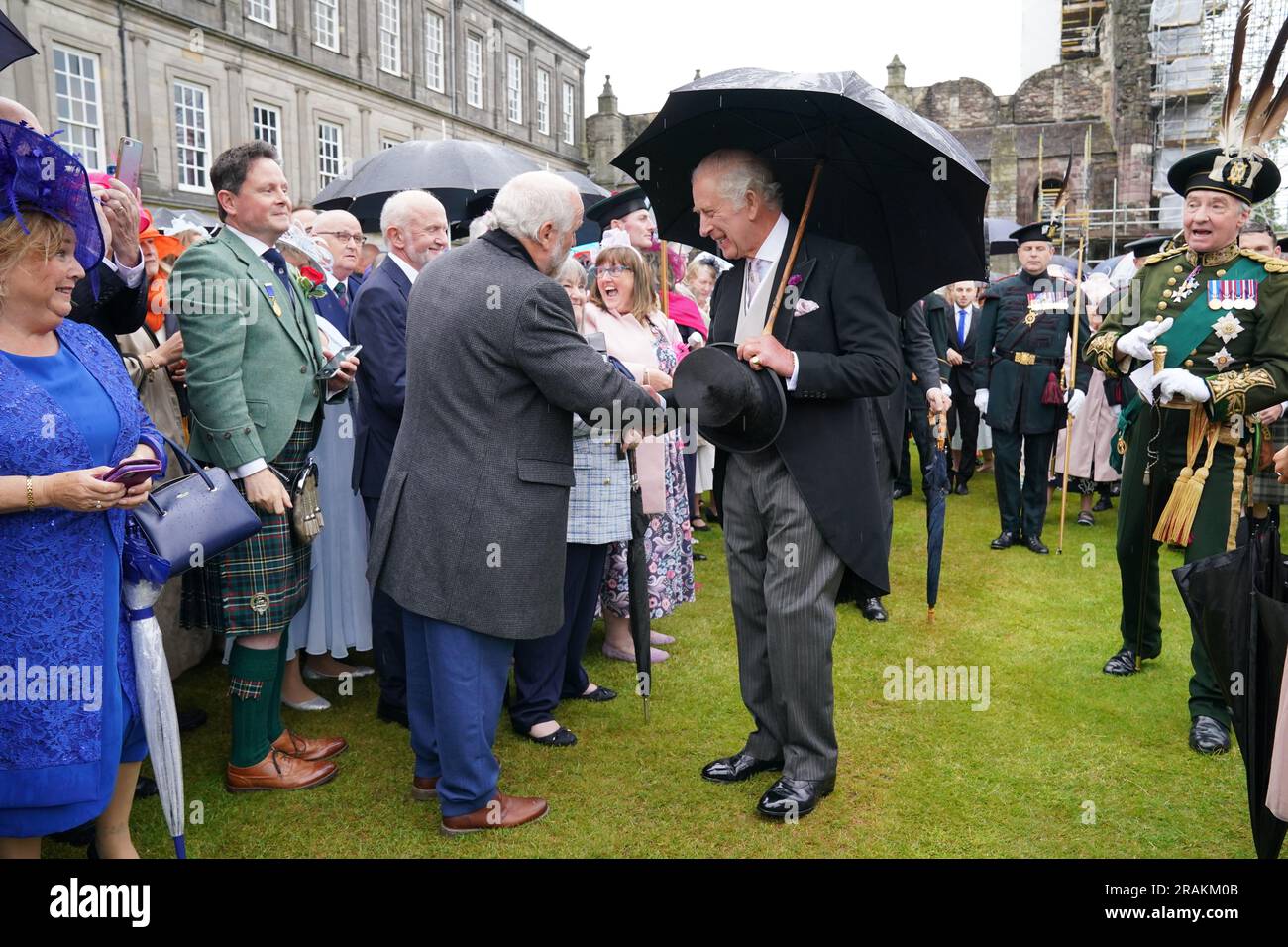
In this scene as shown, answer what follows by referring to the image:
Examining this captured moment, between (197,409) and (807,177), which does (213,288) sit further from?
(807,177)

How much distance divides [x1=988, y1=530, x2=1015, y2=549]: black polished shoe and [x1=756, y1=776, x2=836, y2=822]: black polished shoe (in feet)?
15.8

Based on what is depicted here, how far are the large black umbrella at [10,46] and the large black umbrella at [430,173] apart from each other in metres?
4.52

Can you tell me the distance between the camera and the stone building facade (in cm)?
1839

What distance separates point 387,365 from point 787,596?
2027 millimetres

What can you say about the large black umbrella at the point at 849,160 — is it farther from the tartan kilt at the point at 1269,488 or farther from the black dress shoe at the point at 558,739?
the black dress shoe at the point at 558,739

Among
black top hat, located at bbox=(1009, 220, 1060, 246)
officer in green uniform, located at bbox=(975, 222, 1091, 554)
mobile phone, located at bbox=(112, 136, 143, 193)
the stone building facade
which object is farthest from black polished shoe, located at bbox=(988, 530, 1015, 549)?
the stone building facade

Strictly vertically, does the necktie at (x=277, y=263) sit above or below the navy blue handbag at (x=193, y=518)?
above

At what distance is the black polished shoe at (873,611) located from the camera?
5.86 m

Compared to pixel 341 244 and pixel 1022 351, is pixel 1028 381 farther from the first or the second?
pixel 341 244

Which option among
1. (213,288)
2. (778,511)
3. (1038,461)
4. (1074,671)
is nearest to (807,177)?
(778,511)

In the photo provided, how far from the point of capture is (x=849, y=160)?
10.7 ft

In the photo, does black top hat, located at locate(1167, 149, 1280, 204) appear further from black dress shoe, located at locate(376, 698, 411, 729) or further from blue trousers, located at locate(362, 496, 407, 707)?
black dress shoe, located at locate(376, 698, 411, 729)

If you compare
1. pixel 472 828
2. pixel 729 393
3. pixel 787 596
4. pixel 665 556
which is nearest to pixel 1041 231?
pixel 665 556

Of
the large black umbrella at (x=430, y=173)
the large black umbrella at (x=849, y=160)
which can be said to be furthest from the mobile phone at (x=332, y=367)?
the large black umbrella at (x=430, y=173)
